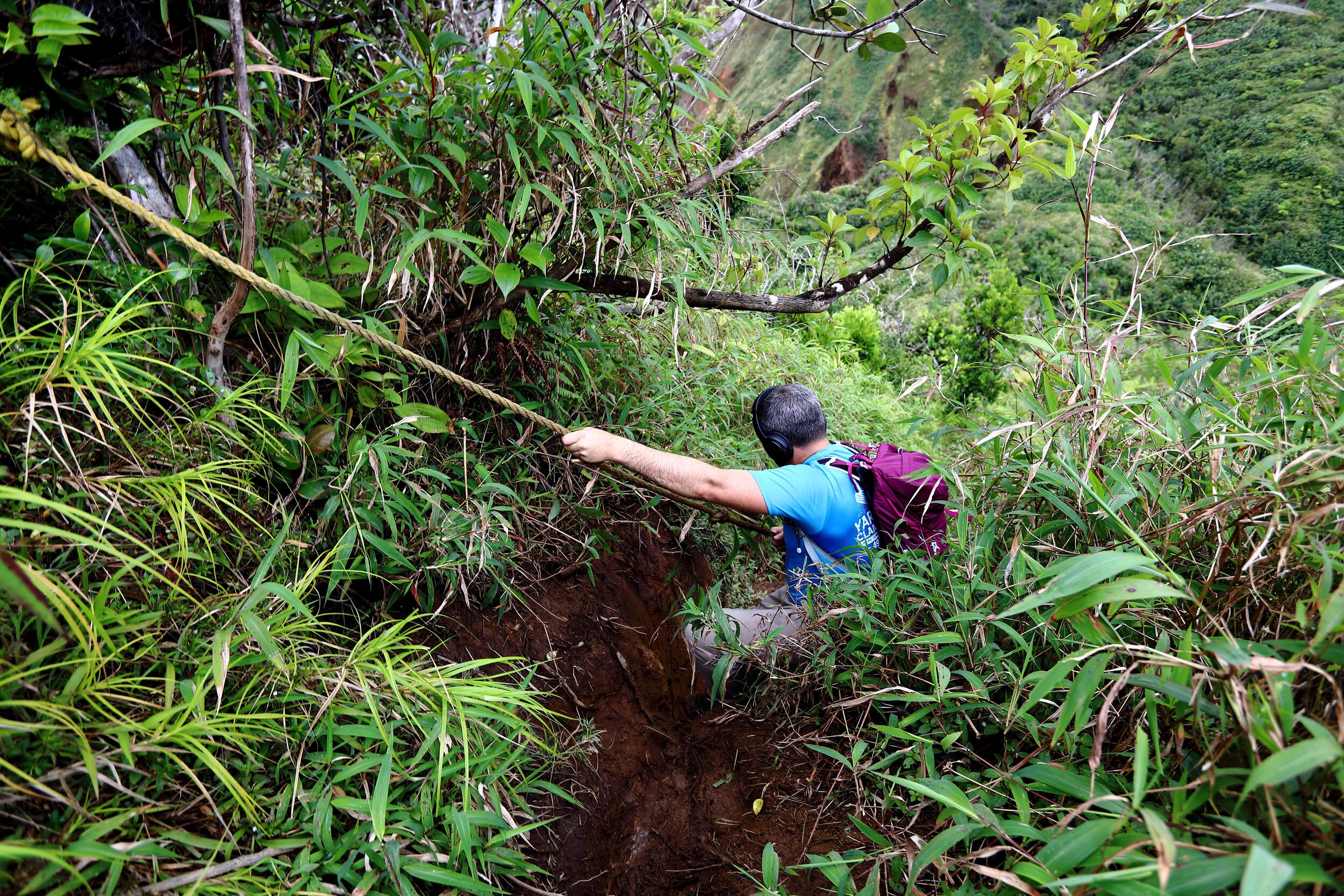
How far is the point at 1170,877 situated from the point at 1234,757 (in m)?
0.30

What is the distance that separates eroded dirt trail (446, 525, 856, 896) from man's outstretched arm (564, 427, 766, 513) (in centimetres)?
49

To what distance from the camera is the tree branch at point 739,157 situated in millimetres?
2156

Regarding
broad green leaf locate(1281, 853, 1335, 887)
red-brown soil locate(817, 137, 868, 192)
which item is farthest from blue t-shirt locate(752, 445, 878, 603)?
red-brown soil locate(817, 137, 868, 192)

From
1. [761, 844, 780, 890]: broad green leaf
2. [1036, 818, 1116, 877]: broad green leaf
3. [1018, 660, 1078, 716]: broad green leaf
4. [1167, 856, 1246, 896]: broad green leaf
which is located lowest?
[761, 844, 780, 890]: broad green leaf

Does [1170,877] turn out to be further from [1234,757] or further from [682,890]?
[682,890]

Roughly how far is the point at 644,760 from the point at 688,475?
865mm

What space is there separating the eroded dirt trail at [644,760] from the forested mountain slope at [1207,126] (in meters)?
11.3

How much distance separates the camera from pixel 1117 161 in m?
18.5

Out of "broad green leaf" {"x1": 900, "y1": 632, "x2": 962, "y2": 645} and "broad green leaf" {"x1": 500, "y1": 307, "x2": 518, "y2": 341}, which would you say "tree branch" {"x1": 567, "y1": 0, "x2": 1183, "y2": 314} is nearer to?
"broad green leaf" {"x1": 500, "y1": 307, "x2": 518, "y2": 341}

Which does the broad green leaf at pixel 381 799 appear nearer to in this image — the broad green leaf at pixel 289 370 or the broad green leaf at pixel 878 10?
the broad green leaf at pixel 289 370

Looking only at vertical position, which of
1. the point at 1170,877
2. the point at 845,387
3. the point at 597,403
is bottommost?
the point at 845,387

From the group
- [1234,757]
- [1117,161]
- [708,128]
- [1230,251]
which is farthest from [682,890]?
[1117,161]

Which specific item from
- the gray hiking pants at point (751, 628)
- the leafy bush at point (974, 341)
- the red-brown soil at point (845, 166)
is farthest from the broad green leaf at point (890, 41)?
the red-brown soil at point (845, 166)

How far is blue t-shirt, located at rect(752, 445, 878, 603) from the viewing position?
204cm
